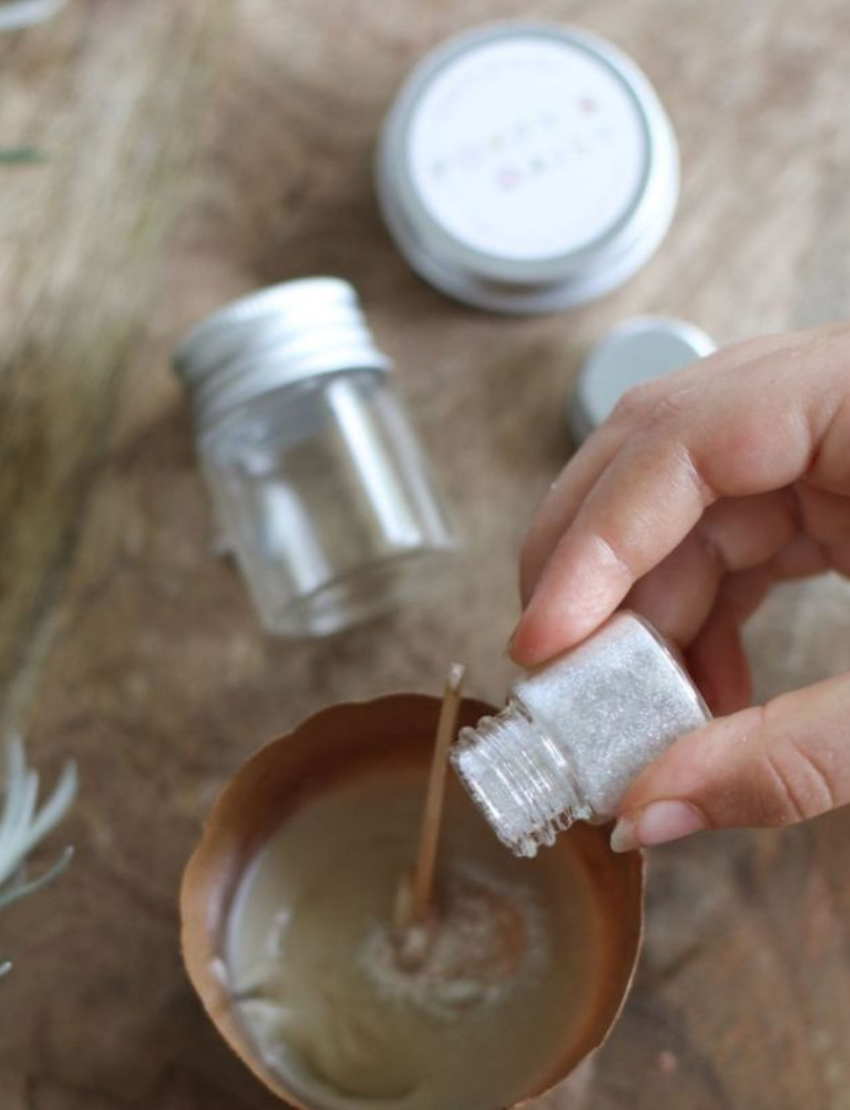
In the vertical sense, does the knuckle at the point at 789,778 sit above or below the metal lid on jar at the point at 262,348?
below

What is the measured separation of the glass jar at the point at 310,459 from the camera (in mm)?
618

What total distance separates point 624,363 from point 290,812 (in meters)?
0.26

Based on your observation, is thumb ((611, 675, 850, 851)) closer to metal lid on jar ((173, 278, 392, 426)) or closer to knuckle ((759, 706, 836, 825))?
knuckle ((759, 706, 836, 825))

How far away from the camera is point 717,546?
59cm

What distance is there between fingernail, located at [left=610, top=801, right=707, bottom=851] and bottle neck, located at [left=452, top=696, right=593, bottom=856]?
0.8 inches

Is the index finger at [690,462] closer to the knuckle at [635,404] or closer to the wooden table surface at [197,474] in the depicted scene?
the knuckle at [635,404]

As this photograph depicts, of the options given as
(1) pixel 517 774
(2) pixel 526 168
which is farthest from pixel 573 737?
(2) pixel 526 168

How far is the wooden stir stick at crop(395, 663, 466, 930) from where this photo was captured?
1.55ft

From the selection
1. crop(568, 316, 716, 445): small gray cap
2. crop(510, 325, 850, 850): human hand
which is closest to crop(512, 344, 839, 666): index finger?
crop(510, 325, 850, 850): human hand

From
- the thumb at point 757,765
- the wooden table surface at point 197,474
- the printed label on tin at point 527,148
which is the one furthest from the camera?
the printed label on tin at point 527,148

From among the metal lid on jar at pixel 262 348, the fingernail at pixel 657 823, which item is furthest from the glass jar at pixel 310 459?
the fingernail at pixel 657 823

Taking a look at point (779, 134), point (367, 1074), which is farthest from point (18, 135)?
point (367, 1074)

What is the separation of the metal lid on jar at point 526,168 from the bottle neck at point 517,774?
291 mm

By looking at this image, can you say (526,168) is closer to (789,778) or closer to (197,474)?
(197,474)
